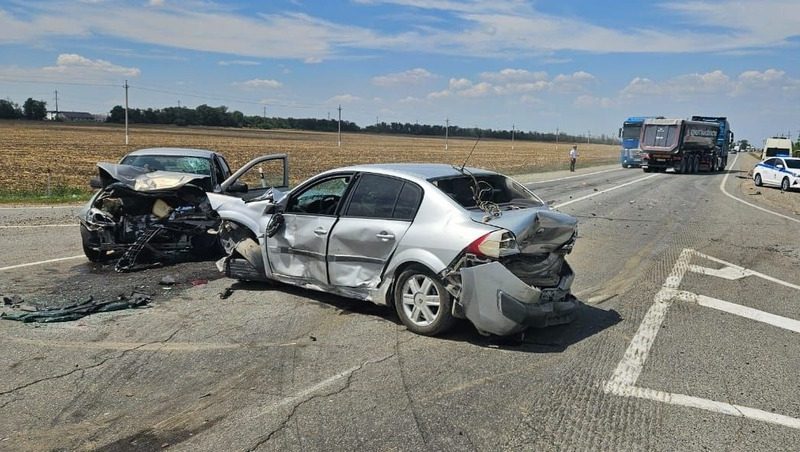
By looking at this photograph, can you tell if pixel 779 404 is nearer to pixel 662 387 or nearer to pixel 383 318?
pixel 662 387

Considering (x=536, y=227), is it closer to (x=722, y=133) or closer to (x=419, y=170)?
(x=419, y=170)

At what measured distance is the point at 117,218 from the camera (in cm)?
866

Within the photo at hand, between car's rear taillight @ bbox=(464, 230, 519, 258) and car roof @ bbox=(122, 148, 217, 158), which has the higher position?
car roof @ bbox=(122, 148, 217, 158)

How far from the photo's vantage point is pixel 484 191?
20.6 feet

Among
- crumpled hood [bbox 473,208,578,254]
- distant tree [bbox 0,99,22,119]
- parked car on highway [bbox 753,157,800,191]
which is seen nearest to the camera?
crumpled hood [bbox 473,208,578,254]

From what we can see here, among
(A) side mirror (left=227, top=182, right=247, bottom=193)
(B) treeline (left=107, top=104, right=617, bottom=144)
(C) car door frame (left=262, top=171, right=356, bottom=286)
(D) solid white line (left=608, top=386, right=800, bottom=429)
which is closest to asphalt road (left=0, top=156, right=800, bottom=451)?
(D) solid white line (left=608, top=386, right=800, bottom=429)

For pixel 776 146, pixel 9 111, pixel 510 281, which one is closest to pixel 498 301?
pixel 510 281

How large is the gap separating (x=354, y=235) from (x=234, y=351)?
1.56m

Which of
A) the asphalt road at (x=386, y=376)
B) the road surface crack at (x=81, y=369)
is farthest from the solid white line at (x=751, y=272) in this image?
the road surface crack at (x=81, y=369)

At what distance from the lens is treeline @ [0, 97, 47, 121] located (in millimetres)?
128375

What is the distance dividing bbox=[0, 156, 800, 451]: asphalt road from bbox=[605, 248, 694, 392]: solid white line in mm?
25

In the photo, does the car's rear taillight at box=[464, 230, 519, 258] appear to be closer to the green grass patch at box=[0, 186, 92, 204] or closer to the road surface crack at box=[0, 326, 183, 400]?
the road surface crack at box=[0, 326, 183, 400]

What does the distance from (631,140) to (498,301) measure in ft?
151

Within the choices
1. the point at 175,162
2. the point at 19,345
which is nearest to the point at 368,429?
the point at 19,345
